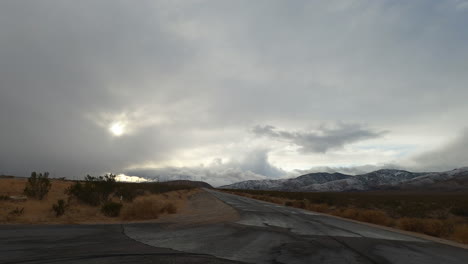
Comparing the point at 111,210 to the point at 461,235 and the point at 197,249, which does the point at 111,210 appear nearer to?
the point at 197,249

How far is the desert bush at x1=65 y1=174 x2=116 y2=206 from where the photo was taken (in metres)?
25.3

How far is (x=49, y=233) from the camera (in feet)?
37.1

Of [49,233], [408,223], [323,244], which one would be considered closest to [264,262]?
[323,244]

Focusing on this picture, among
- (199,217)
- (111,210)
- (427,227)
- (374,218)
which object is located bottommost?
(427,227)

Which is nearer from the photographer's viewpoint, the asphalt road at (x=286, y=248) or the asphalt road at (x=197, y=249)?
the asphalt road at (x=197, y=249)

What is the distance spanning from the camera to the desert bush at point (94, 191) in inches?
996

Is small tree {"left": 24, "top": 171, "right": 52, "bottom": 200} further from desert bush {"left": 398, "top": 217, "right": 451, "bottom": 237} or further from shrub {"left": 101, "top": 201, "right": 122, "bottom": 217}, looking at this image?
desert bush {"left": 398, "top": 217, "right": 451, "bottom": 237}

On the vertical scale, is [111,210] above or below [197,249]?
above

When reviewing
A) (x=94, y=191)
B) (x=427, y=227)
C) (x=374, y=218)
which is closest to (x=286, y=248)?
(x=427, y=227)

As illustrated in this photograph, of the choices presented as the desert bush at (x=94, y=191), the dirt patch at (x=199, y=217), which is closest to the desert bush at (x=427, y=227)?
the dirt patch at (x=199, y=217)

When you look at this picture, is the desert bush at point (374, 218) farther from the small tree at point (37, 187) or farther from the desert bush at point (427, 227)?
the small tree at point (37, 187)

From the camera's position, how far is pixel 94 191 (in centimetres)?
2608

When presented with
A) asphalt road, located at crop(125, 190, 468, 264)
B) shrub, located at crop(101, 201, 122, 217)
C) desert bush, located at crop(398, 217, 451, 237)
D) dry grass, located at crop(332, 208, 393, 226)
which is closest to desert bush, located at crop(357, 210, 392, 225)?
dry grass, located at crop(332, 208, 393, 226)

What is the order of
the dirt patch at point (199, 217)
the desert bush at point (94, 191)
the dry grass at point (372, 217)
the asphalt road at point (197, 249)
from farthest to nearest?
1. the desert bush at point (94, 191)
2. the dry grass at point (372, 217)
3. the dirt patch at point (199, 217)
4. the asphalt road at point (197, 249)
